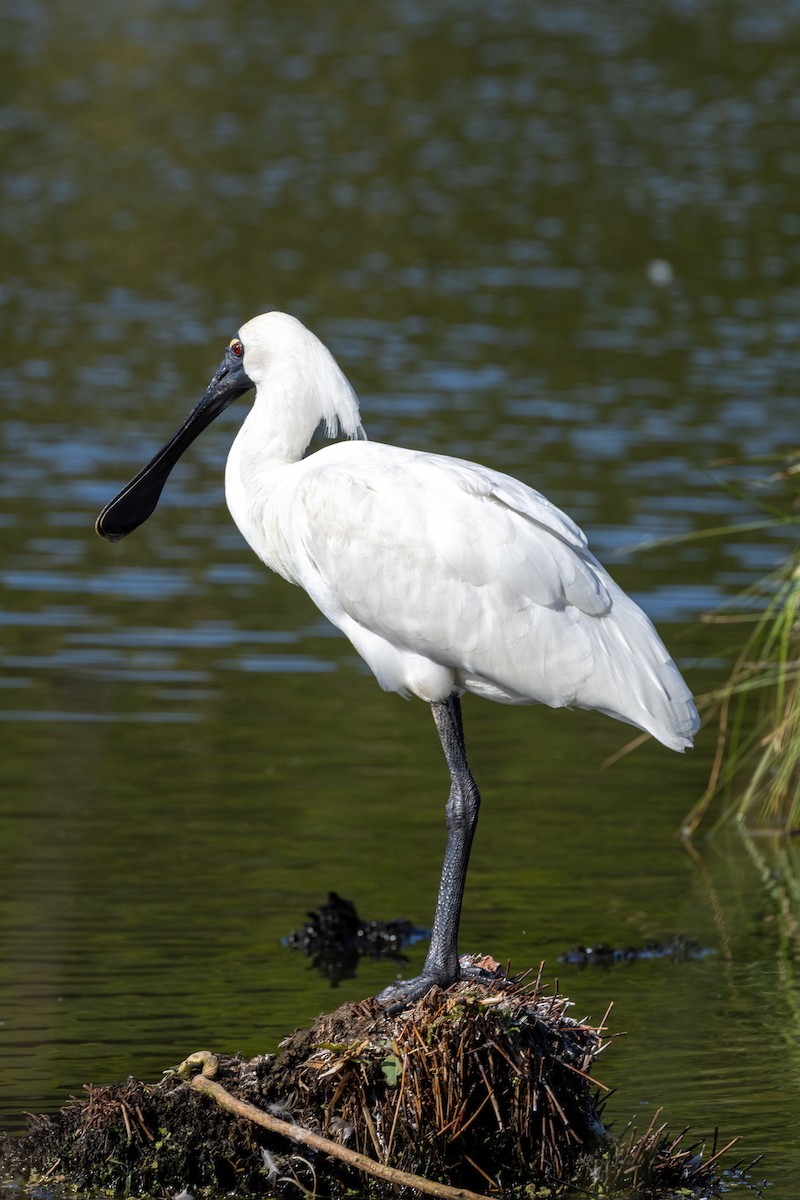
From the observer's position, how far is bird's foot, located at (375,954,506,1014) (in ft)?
26.7

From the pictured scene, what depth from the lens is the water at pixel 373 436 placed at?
10.7m

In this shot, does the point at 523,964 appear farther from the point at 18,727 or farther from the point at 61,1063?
the point at 18,727

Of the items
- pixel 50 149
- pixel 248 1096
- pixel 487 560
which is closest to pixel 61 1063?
pixel 248 1096

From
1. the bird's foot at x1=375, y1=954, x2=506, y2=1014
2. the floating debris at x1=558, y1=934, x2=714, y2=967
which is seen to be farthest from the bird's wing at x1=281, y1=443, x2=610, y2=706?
the floating debris at x1=558, y1=934, x2=714, y2=967

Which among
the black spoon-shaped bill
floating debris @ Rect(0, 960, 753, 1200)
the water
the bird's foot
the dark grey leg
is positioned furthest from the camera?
the water

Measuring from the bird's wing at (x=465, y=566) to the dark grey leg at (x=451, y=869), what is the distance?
0.89 feet

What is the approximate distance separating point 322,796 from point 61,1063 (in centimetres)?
412

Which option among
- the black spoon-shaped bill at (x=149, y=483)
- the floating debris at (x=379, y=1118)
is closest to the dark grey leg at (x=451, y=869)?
the floating debris at (x=379, y=1118)

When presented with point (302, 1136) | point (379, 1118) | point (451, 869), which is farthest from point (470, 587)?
point (302, 1136)

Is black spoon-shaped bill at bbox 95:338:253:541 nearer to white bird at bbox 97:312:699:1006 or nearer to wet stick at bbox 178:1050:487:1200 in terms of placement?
white bird at bbox 97:312:699:1006

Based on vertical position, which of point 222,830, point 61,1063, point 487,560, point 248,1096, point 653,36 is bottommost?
point 653,36

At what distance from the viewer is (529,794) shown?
13.6 meters

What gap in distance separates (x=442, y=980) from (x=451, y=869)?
0.47 meters

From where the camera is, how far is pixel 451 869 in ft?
28.6
